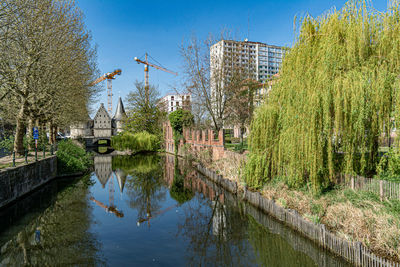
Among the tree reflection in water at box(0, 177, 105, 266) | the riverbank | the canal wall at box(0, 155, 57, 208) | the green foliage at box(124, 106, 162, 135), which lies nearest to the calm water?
the tree reflection in water at box(0, 177, 105, 266)

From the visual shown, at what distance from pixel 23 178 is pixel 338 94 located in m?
15.4

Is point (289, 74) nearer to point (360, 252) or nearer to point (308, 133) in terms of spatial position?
point (308, 133)

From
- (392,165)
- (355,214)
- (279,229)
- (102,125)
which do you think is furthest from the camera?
(102,125)

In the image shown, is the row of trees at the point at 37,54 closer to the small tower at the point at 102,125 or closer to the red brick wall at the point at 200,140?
the red brick wall at the point at 200,140

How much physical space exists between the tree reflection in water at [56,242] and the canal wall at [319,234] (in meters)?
6.39

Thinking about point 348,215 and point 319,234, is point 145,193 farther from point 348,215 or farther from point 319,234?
point 348,215

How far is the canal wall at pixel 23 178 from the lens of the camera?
12.3m

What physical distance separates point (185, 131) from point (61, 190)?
65.8 feet

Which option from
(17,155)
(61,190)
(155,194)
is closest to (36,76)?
(17,155)

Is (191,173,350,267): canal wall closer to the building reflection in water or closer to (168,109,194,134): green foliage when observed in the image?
the building reflection in water

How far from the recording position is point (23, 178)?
47.5 ft

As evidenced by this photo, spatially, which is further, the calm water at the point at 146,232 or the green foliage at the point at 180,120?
the green foliage at the point at 180,120

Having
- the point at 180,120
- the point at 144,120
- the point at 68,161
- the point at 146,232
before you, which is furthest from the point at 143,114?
the point at 146,232

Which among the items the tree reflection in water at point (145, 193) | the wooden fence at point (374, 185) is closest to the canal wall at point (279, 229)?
the wooden fence at point (374, 185)
